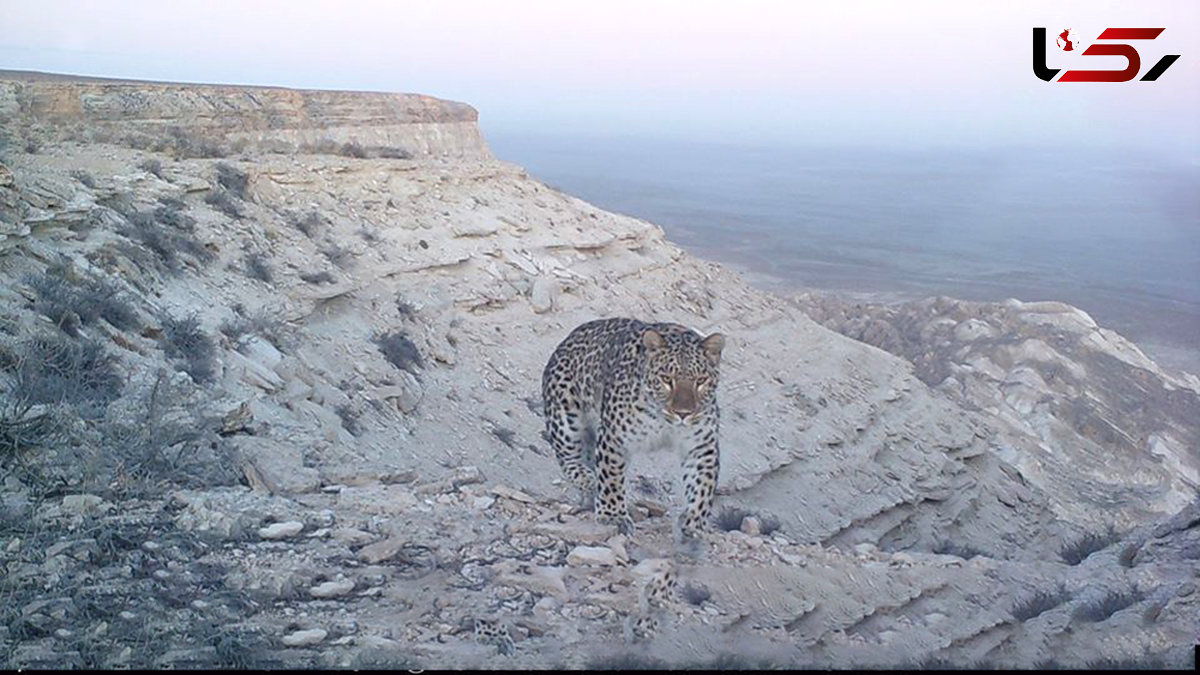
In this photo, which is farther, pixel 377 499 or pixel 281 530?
pixel 377 499

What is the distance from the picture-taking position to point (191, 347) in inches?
464

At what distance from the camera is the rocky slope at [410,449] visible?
6.29m

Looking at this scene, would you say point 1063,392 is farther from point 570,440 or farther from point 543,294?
point 570,440

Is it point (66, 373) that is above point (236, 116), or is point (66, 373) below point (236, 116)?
below

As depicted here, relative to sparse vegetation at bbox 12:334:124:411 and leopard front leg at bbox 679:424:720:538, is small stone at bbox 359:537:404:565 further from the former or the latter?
sparse vegetation at bbox 12:334:124:411

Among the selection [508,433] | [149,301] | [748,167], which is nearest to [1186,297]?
[508,433]

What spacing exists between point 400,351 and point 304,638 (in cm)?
1077

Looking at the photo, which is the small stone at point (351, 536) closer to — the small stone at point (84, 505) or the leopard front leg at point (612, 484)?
the small stone at point (84, 505)

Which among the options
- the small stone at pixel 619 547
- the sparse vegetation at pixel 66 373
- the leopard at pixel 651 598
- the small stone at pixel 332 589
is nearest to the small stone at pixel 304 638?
the small stone at pixel 332 589

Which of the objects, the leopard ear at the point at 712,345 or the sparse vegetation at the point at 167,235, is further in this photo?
the sparse vegetation at the point at 167,235

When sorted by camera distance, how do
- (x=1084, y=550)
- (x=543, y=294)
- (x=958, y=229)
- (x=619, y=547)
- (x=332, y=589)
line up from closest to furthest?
1. (x=332, y=589)
2. (x=619, y=547)
3. (x=1084, y=550)
4. (x=543, y=294)
5. (x=958, y=229)

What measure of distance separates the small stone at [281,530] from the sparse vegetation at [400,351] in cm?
877

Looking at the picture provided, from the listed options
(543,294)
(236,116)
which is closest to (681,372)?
(543,294)

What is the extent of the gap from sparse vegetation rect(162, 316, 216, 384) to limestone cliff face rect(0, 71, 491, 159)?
28.0 feet
